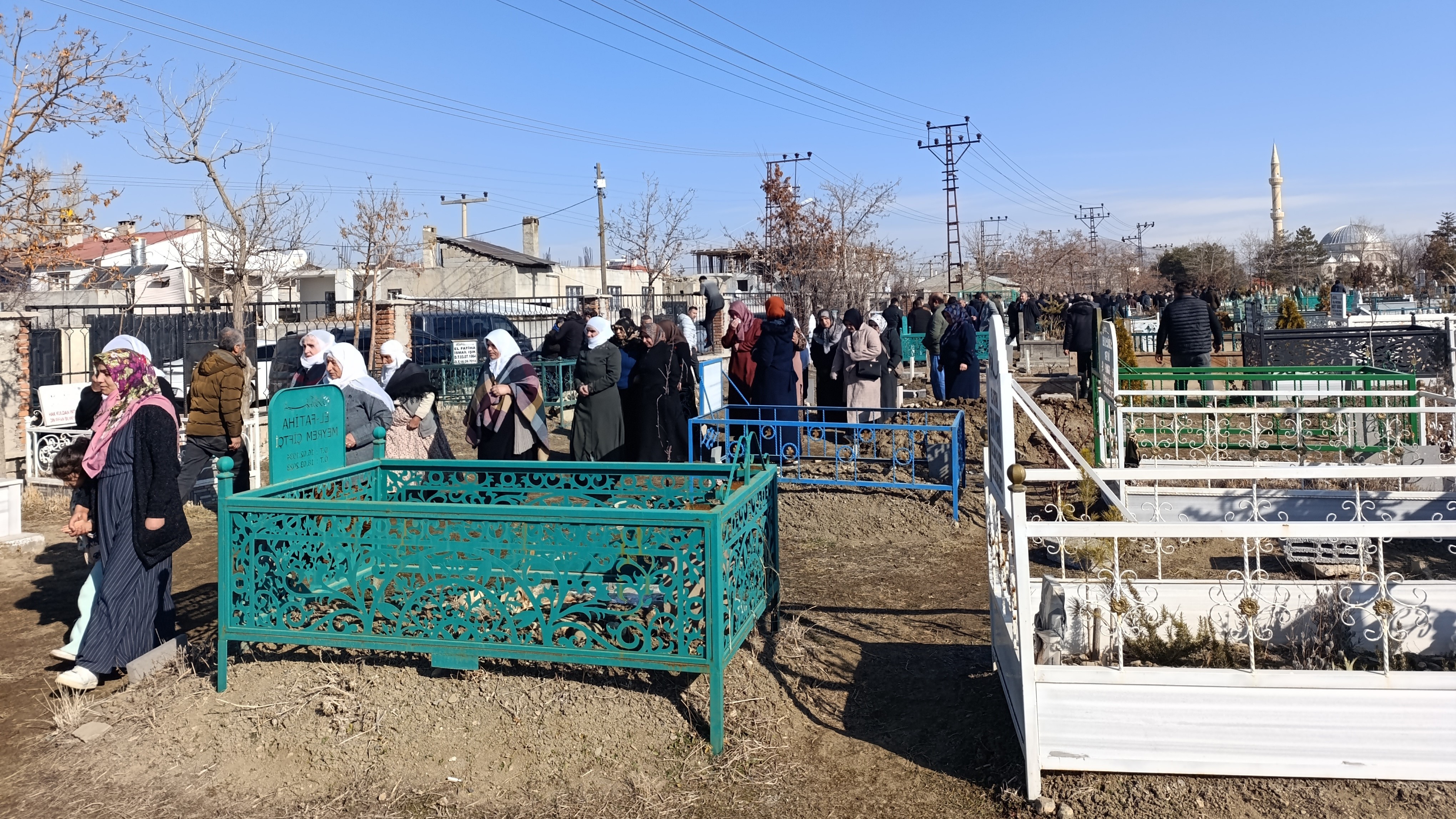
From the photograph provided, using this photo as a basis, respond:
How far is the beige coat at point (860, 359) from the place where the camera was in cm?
1091

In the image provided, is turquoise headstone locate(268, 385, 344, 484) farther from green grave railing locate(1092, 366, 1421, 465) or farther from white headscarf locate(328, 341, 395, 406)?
green grave railing locate(1092, 366, 1421, 465)

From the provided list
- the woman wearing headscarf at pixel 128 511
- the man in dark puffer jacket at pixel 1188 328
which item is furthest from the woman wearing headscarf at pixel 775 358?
the woman wearing headscarf at pixel 128 511

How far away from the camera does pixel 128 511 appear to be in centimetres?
495

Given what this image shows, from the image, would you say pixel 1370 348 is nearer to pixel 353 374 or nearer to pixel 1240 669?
pixel 1240 669

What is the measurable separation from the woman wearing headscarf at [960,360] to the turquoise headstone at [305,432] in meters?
8.62

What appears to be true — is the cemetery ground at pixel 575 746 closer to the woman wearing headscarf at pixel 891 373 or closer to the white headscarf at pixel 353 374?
the white headscarf at pixel 353 374

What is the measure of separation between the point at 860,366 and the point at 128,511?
7.33m

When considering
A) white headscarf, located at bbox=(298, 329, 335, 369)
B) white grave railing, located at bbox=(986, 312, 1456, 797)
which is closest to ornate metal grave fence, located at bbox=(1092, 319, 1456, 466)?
white grave railing, located at bbox=(986, 312, 1456, 797)

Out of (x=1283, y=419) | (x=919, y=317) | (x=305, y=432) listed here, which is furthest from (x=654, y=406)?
(x=919, y=317)

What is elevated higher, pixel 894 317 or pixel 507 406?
pixel 894 317

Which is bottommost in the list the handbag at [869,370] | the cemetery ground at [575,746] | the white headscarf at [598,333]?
the cemetery ground at [575,746]

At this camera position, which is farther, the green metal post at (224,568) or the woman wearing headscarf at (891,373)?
the woman wearing headscarf at (891,373)

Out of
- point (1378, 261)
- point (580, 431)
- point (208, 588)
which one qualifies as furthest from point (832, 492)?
point (1378, 261)

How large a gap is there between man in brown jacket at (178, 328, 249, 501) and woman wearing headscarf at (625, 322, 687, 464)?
286 cm
